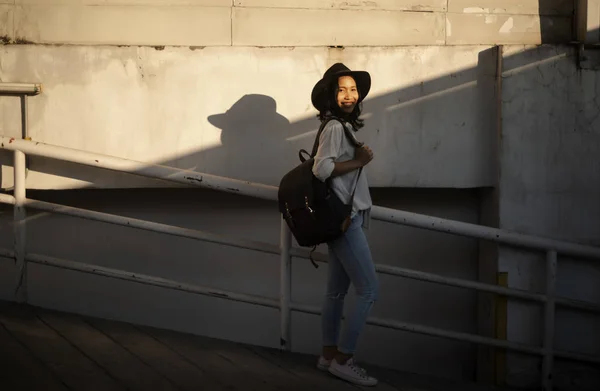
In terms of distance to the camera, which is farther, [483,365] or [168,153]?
[483,365]

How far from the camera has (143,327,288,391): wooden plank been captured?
4027 mm

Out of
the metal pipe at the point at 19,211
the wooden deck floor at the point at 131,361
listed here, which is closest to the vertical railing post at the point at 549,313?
the wooden deck floor at the point at 131,361

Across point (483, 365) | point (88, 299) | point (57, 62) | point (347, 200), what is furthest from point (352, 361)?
point (57, 62)

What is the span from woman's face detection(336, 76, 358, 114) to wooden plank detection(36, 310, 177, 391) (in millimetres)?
1637

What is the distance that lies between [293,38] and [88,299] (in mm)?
2246

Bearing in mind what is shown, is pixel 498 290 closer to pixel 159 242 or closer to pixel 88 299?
pixel 159 242

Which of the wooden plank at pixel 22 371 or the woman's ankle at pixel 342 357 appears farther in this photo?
the woman's ankle at pixel 342 357

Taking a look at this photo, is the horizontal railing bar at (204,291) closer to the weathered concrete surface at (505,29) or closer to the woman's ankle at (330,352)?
the woman's ankle at (330,352)

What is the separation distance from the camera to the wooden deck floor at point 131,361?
12.6ft

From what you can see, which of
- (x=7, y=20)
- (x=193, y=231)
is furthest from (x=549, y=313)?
(x=7, y=20)

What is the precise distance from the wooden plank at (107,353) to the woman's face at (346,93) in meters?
1.64

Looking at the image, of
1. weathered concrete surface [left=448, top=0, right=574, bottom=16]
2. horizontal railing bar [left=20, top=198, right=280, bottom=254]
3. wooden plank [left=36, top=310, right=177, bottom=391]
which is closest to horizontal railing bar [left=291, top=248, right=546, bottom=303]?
horizontal railing bar [left=20, top=198, right=280, bottom=254]

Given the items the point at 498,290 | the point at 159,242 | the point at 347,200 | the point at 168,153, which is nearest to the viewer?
the point at 347,200

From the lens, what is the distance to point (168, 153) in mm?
5211
